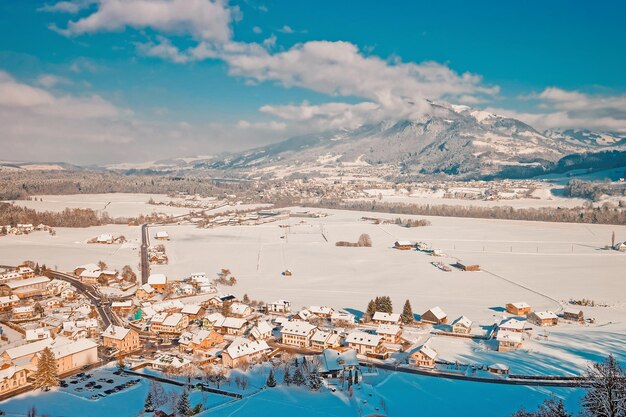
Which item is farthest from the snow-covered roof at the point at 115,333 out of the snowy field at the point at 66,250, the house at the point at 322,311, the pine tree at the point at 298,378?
the snowy field at the point at 66,250

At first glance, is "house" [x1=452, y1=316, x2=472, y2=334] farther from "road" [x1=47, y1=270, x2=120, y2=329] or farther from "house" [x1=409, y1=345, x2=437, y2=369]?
"road" [x1=47, y1=270, x2=120, y2=329]

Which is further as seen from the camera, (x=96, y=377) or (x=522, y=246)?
(x=522, y=246)

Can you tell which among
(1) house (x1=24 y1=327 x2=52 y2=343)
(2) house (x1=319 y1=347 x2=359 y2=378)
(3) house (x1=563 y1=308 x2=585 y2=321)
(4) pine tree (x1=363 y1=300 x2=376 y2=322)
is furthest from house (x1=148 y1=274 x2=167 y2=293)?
(3) house (x1=563 y1=308 x2=585 y2=321)

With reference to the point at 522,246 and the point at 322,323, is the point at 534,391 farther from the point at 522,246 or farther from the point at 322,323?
the point at 522,246

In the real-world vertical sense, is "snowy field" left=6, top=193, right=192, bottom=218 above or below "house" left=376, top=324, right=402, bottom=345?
above

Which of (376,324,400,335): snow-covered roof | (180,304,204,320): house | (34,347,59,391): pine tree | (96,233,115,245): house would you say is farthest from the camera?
(96,233,115,245): house

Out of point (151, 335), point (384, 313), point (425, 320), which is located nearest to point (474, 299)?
point (425, 320)

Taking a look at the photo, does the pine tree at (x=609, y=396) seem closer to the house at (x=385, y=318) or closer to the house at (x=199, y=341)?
the house at (x=385, y=318)

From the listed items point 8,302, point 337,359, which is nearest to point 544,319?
point 337,359
